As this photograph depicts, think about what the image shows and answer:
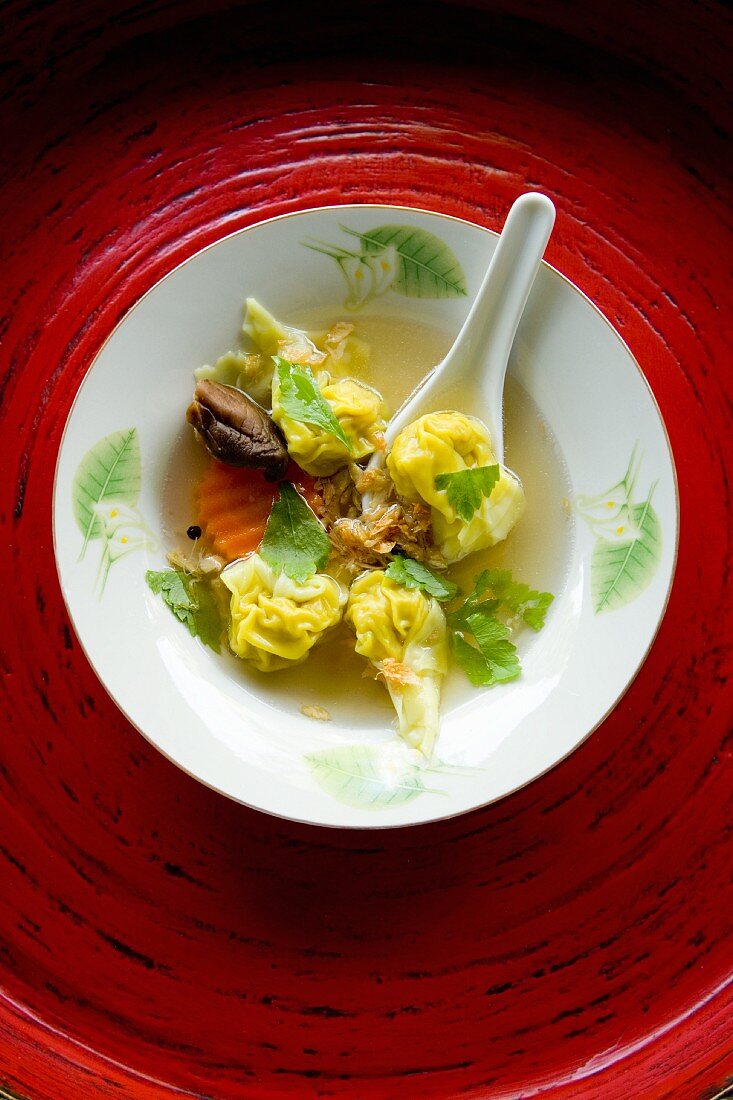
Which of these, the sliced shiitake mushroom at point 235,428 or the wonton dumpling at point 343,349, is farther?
the wonton dumpling at point 343,349

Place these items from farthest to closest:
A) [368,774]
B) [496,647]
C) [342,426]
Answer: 1. [342,426]
2. [496,647]
3. [368,774]

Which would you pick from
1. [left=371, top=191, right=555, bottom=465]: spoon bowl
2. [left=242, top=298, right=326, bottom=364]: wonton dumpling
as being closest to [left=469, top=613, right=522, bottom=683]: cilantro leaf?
[left=371, top=191, right=555, bottom=465]: spoon bowl

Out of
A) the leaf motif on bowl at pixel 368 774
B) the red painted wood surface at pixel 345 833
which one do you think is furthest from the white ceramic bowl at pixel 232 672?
the red painted wood surface at pixel 345 833

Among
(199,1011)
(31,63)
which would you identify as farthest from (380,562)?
(31,63)

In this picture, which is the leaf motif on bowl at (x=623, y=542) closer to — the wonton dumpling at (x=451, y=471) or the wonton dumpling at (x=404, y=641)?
the wonton dumpling at (x=451, y=471)

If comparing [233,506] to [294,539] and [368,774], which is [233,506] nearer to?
[294,539]

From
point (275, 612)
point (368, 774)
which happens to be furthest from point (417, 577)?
point (368, 774)

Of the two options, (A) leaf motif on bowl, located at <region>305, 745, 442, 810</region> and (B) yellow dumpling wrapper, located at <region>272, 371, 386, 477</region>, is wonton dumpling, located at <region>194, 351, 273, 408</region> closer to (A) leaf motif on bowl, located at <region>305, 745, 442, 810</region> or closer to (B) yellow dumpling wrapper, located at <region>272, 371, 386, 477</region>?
(B) yellow dumpling wrapper, located at <region>272, 371, 386, 477</region>
